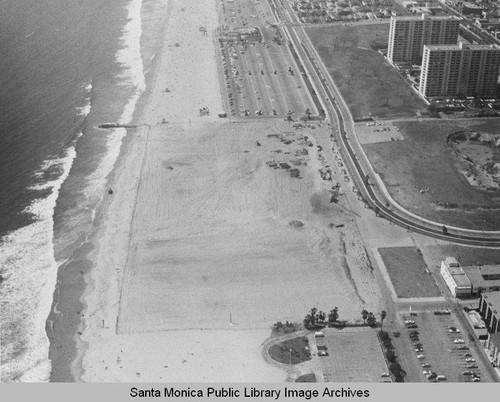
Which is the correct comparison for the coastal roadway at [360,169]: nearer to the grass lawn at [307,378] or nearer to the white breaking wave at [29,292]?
the grass lawn at [307,378]

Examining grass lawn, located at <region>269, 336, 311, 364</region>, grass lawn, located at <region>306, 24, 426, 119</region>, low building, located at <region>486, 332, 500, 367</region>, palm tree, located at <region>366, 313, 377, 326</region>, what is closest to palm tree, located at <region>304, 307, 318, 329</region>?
grass lawn, located at <region>269, 336, 311, 364</region>

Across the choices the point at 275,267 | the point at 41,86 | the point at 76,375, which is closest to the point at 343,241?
the point at 275,267

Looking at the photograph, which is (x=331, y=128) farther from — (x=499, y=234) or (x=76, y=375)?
(x=76, y=375)

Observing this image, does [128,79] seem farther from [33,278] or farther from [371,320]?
[371,320]

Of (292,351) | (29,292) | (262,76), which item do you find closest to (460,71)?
(262,76)

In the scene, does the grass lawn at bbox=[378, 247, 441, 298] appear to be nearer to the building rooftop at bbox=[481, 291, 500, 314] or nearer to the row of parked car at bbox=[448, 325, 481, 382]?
the building rooftop at bbox=[481, 291, 500, 314]
